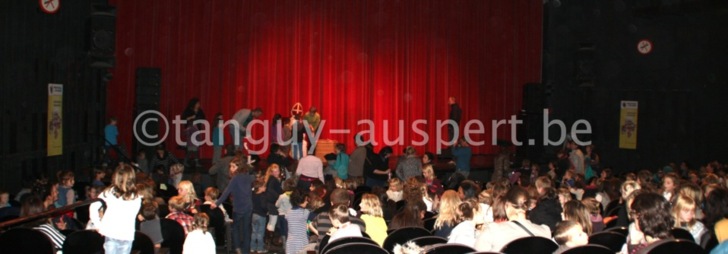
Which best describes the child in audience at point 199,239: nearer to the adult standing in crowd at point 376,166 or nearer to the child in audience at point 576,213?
the child in audience at point 576,213

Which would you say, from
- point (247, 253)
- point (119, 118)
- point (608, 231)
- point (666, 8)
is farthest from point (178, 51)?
point (608, 231)

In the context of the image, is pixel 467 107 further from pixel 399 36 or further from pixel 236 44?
pixel 236 44

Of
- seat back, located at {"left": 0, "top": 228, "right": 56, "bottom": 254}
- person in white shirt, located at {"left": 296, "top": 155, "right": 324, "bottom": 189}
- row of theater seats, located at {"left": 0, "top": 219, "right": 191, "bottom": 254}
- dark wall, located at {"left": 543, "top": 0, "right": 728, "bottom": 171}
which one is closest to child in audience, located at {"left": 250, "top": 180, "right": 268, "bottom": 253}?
person in white shirt, located at {"left": 296, "top": 155, "right": 324, "bottom": 189}

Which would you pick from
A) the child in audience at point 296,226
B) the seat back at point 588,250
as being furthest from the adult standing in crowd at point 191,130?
the seat back at point 588,250

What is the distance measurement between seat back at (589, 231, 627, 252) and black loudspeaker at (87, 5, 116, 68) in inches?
395

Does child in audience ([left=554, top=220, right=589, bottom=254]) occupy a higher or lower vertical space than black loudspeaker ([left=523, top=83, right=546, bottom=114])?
lower

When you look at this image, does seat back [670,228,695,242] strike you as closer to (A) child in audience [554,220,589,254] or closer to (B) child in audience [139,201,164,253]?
(A) child in audience [554,220,589,254]

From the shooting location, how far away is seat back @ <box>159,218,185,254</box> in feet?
25.2

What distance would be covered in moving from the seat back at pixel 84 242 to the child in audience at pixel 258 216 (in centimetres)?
374

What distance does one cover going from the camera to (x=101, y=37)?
14234 millimetres

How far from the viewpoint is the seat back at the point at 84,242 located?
6.55 metres

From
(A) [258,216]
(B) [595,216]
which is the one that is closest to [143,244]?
(A) [258,216]

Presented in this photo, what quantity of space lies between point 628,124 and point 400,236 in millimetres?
13380

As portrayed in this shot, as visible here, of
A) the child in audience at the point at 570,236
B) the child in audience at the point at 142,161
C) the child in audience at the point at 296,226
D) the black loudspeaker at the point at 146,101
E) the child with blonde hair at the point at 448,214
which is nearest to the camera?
the child in audience at the point at 570,236
